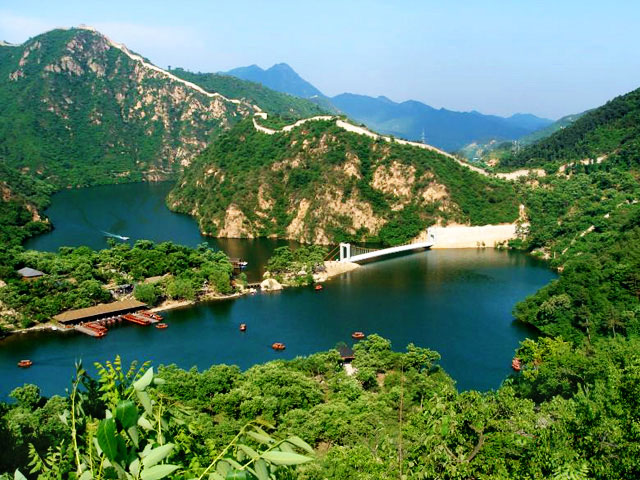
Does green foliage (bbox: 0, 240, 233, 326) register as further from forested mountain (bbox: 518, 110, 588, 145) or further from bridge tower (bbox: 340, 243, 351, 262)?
forested mountain (bbox: 518, 110, 588, 145)

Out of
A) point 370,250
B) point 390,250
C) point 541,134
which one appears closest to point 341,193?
point 370,250

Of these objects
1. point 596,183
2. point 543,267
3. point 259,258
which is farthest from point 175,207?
point 596,183

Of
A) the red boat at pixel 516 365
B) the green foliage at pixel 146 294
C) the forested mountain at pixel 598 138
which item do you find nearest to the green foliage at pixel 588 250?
the red boat at pixel 516 365

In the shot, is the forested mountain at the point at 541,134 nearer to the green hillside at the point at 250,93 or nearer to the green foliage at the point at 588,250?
the green hillside at the point at 250,93

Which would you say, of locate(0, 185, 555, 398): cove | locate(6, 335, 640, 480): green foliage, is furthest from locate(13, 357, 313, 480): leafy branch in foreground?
locate(0, 185, 555, 398): cove

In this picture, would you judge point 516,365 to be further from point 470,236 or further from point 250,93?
A: point 250,93
